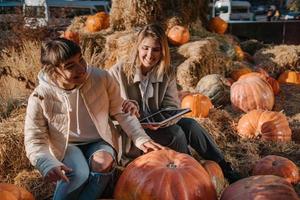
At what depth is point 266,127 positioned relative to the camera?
4.28m

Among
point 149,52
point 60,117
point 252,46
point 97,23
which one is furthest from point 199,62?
point 60,117

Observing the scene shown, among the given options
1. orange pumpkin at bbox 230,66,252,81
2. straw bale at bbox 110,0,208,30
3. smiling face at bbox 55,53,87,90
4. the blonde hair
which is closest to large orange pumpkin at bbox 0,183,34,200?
smiling face at bbox 55,53,87,90

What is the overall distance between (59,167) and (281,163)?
1.83 m

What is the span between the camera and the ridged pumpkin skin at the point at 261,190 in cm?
225

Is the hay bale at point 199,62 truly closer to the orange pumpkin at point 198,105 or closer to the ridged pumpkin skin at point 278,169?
the orange pumpkin at point 198,105

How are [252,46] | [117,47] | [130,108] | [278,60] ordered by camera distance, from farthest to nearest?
[252,46]
[278,60]
[117,47]
[130,108]

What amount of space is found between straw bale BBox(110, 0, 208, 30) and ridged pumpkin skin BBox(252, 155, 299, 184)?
4.15m

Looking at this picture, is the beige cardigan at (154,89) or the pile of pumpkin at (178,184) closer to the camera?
the pile of pumpkin at (178,184)

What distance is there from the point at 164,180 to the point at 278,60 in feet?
19.3

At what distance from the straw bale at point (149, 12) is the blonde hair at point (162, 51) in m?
3.96

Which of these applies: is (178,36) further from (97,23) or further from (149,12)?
(97,23)

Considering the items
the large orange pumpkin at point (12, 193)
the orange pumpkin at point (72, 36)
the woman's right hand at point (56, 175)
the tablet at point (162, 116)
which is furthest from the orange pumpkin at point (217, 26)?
the woman's right hand at point (56, 175)

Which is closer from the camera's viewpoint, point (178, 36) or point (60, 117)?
point (60, 117)

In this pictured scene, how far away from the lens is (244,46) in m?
9.13
